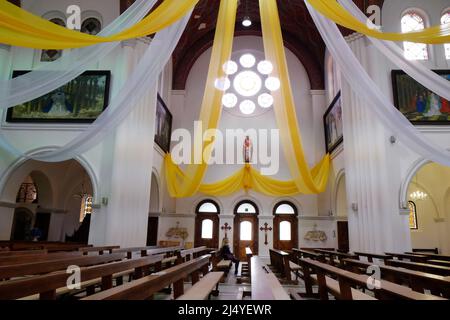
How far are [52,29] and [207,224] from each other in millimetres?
12120

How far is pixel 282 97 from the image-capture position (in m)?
6.41

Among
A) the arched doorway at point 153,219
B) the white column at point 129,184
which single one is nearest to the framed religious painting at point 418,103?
the white column at point 129,184

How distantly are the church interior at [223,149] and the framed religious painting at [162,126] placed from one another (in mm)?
115

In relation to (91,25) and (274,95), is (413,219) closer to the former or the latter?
(274,95)

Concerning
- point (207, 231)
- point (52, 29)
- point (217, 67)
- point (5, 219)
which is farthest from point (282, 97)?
point (207, 231)

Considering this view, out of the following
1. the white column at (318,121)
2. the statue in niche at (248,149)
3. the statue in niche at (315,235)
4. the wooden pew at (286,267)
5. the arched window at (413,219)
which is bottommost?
the wooden pew at (286,267)

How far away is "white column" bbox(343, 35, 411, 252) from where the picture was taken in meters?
9.24

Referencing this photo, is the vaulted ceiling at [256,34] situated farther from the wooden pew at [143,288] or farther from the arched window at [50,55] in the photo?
the wooden pew at [143,288]

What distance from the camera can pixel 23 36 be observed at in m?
4.93

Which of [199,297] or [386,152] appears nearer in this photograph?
[199,297]

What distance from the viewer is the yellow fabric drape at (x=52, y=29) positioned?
4714 millimetres
